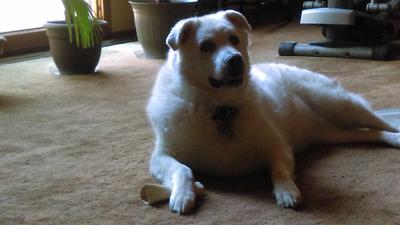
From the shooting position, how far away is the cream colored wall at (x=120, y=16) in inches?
198

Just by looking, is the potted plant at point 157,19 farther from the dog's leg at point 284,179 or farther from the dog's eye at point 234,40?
the dog's leg at point 284,179

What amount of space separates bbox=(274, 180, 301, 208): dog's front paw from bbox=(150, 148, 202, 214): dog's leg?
25 cm

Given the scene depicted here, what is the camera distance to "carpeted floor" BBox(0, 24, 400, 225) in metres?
1.53

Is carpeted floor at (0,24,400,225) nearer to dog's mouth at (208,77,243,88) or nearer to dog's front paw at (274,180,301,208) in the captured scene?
dog's front paw at (274,180,301,208)

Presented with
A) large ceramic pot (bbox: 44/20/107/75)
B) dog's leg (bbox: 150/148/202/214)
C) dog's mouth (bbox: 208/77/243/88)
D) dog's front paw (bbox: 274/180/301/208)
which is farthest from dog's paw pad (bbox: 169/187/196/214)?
large ceramic pot (bbox: 44/20/107/75)

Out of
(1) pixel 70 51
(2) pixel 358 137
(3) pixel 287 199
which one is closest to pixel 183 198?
(3) pixel 287 199

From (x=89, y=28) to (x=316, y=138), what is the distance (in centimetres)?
130

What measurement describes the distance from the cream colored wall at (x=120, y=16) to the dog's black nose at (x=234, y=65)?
3.52 metres

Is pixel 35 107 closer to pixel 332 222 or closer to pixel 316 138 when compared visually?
pixel 316 138

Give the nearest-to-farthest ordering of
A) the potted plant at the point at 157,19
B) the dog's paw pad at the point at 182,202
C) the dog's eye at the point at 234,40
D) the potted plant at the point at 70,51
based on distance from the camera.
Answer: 1. the dog's paw pad at the point at 182,202
2. the dog's eye at the point at 234,40
3. the potted plant at the point at 70,51
4. the potted plant at the point at 157,19

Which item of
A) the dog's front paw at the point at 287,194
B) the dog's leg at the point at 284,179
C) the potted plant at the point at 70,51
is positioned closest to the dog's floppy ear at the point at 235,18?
the dog's leg at the point at 284,179

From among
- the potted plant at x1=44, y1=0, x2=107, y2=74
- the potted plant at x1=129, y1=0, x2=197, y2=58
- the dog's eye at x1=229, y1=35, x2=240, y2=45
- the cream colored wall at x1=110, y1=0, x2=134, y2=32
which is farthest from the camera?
the cream colored wall at x1=110, y1=0, x2=134, y2=32

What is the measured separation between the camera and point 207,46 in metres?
1.73

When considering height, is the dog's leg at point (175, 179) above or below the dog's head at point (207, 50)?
below
